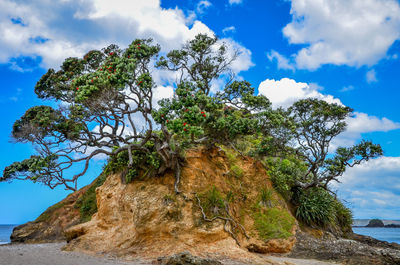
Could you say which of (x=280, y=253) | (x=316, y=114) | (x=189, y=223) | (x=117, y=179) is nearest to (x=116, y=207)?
(x=117, y=179)

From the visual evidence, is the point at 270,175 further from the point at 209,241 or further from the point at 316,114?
the point at 209,241

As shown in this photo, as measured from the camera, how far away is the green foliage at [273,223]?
1419 cm

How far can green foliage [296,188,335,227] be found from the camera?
16641 millimetres

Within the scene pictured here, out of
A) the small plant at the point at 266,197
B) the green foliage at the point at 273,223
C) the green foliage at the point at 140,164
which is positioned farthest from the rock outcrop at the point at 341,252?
the green foliage at the point at 140,164

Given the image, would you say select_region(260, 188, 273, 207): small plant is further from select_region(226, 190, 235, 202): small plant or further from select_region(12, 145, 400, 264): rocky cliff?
select_region(226, 190, 235, 202): small plant

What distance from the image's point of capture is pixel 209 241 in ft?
40.8

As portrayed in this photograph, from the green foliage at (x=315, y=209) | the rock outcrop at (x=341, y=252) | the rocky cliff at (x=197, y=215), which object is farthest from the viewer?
the green foliage at (x=315, y=209)

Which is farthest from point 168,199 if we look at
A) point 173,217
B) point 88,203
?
point 88,203

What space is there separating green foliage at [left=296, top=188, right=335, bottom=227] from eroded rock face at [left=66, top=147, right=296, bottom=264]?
1601 millimetres

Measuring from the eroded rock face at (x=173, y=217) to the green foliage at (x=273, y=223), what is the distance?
28cm

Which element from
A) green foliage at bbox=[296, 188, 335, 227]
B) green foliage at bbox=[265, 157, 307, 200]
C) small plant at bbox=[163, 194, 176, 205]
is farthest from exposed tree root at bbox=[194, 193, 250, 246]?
green foliage at bbox=[296, 188, 335, 227]

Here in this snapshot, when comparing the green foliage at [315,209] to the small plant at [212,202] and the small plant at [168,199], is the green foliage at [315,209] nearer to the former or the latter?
the small plant at [212,202]

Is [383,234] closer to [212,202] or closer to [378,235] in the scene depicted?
[378,235]

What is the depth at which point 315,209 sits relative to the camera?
55.0ft
